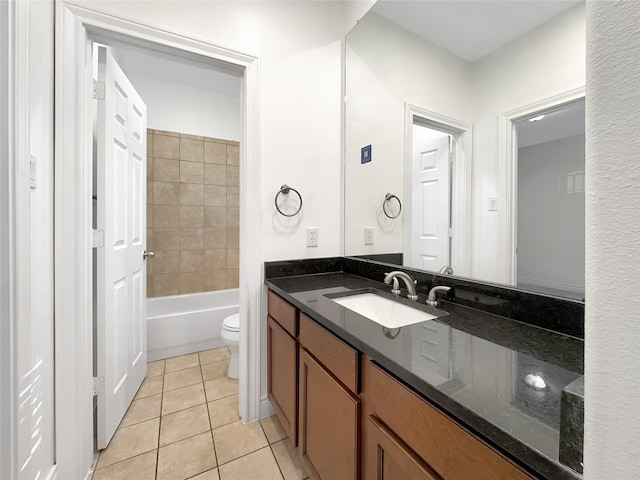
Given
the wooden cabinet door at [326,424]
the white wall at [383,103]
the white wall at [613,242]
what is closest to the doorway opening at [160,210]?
the white wall at [383,103]

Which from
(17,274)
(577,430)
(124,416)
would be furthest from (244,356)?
(577,430)

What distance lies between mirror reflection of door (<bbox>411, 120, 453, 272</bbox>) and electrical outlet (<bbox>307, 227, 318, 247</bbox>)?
1.91ft

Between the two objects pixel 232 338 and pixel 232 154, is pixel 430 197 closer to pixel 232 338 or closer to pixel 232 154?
pixel 232 338

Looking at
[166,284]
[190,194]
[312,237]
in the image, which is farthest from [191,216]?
[312,237]

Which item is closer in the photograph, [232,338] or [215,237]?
[232,338]

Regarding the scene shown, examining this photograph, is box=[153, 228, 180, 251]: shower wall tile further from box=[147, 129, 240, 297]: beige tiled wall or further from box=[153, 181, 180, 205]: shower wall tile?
box=[153, 181, 180, 205]: shower wall tile

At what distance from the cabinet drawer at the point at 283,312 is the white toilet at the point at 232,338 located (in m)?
0.55

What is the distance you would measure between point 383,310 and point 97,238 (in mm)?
1404

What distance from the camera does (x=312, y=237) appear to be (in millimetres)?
1737

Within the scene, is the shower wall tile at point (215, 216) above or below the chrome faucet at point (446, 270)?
above

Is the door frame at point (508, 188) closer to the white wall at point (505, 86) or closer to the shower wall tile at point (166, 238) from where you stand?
the white wall at point (505, 86)

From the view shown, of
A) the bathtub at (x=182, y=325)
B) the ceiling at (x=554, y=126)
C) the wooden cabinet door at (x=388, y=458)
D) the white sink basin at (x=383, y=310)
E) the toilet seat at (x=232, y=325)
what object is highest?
the ceiling at (x=554, y=126)

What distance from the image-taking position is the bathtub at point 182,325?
2.31 metres

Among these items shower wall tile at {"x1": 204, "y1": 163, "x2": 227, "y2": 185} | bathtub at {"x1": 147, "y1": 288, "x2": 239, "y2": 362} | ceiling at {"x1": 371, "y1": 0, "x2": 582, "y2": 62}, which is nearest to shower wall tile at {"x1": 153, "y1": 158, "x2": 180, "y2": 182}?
shower wall tile at {"x1": 204, "y1": 163, "x2": 227, "y2": 185}
